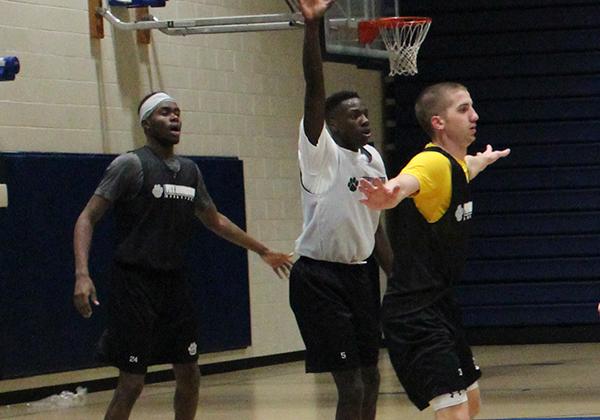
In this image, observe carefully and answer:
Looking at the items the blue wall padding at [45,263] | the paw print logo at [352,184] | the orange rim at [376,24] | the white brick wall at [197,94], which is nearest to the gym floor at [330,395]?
the blue wall padding at [45,263]

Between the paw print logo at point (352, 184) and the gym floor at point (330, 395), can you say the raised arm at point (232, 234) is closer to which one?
the paw print logo at point (352, 184)

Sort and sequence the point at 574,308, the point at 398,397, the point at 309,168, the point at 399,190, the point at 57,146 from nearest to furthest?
the point at 399,190 < the point at 309,168 < the point at 398,397 < the point at 57,146 < the point at 574,308

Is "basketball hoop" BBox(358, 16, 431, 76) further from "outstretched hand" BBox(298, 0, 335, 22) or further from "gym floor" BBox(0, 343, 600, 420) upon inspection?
"outstretched hand" BBox(298, 0, 335, 22)

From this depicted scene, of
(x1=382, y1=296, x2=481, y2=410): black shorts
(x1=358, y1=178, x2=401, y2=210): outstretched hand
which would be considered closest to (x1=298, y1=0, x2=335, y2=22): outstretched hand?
(x1=358, y1=178, x2=401, y2=210): outstretched hand

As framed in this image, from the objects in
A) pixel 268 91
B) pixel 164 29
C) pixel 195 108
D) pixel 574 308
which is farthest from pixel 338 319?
pixel 574 308

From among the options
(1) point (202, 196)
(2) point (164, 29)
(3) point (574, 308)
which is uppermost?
(2) point (164, 29)

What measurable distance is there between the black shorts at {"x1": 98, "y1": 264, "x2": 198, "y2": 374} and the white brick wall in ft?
12.3

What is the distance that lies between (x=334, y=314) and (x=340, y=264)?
0.91 feet

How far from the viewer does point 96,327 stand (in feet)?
35.9

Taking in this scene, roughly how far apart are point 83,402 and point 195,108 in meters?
3.28

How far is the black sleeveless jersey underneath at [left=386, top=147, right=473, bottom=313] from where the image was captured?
5520 millimetres

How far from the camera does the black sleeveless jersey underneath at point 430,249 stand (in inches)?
217

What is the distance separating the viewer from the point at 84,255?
21.8ft

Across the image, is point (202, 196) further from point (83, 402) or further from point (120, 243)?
point (83, 402)
